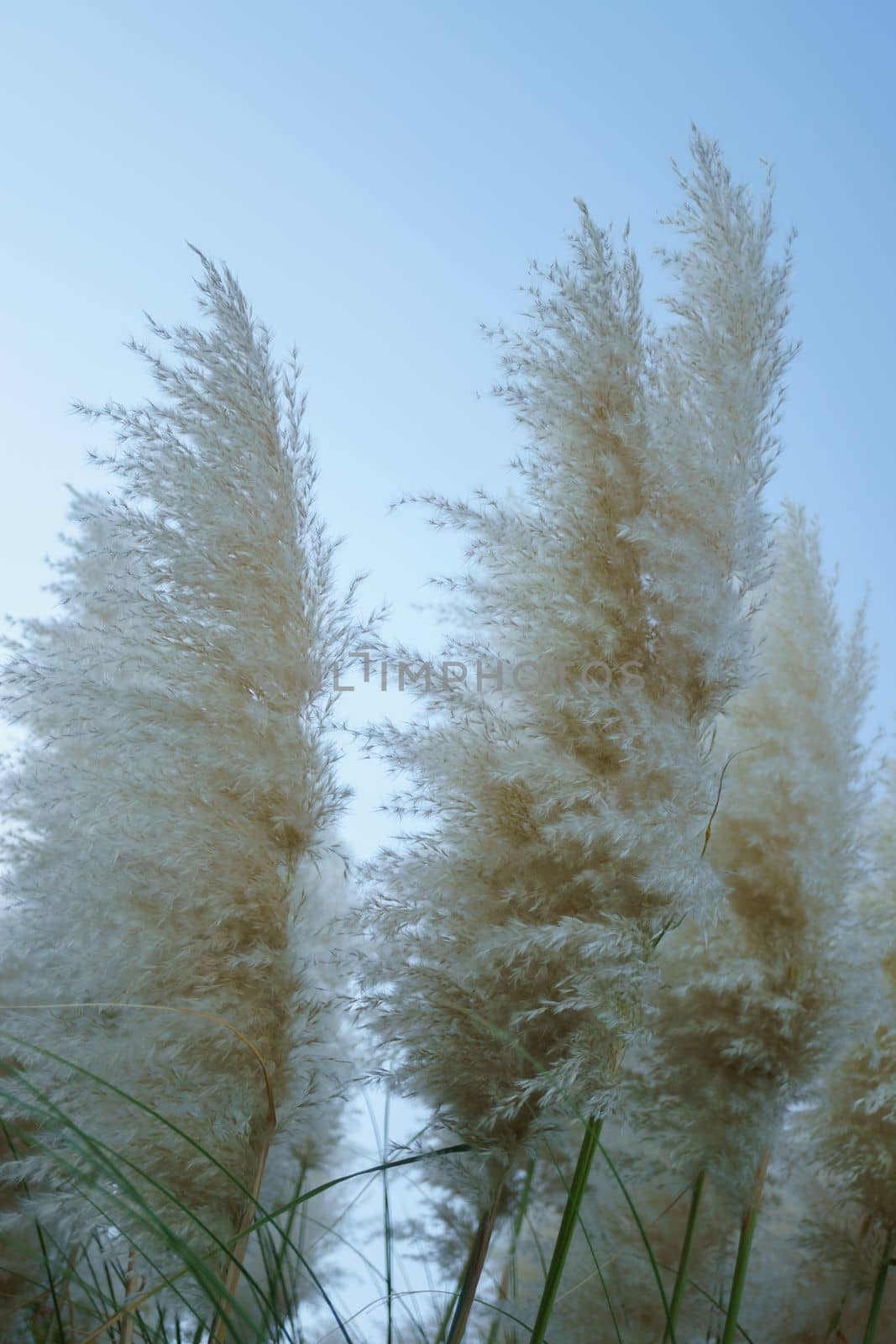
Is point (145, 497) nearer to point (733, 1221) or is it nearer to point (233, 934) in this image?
point (233, 934)

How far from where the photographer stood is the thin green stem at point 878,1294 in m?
1.53

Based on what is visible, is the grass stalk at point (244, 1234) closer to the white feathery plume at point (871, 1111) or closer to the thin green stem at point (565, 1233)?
the thin green stem at point (565, 1233)

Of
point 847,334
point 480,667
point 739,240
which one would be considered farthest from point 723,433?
point 847,334

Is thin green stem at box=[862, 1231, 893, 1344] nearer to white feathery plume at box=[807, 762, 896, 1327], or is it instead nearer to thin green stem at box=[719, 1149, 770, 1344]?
white feathery plume at box=[807, 762, 896, 1327]

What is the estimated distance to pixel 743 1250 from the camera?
144cm

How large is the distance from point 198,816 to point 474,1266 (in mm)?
658

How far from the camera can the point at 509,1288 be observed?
1.75 m

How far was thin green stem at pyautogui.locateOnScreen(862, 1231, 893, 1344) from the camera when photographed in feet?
5.03

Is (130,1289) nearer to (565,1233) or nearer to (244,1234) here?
(244,1234)

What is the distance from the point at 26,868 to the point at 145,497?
0.57 metres

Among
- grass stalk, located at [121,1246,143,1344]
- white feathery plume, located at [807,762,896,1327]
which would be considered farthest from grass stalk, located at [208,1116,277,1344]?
white feathery plume, located at [807,762,896,1327]

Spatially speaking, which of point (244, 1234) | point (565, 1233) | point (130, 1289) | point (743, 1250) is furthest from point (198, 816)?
point (743, 1250)

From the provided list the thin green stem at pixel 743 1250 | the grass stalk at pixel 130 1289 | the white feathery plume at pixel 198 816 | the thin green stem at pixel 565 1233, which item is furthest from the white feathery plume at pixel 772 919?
the grass stalk at pixel 130 1289

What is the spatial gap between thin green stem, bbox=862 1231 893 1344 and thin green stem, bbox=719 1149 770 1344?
209 millimetres
